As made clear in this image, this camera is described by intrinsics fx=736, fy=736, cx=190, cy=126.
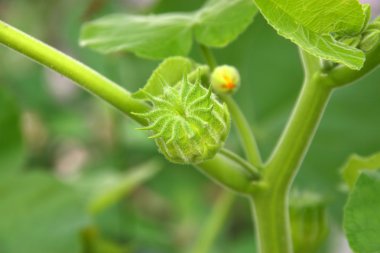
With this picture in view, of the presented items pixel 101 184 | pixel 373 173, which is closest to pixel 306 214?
pixel 373 173

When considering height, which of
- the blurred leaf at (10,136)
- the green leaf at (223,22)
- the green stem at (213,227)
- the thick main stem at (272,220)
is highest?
the blurred leaf at (10,136)

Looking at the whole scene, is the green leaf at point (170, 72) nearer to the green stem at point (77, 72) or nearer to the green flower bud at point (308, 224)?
the green stem at point (77, 72)

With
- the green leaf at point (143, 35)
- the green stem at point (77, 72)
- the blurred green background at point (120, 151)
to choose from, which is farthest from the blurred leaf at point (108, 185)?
the green stem at point (77, 72)

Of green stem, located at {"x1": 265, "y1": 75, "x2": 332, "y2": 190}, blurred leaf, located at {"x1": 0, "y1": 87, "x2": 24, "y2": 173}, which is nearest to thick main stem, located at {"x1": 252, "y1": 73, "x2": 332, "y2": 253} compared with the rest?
green stem, located at {"x1": 265, "y1": 75, "x2": 332, "y2": 190}

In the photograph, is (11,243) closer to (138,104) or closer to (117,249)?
(117,249)

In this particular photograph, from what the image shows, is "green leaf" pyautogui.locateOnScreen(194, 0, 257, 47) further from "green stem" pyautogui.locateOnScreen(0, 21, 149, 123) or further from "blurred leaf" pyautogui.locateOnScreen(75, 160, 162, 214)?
"blurred leaf" pyautogui.locateOnScreen(75, 160, 162, 214)

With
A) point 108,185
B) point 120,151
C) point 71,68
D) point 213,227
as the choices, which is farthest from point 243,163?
point 120,151

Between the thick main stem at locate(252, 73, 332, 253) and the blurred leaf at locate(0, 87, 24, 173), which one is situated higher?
the blurred leaf at locate(0, 87, 24, 173)

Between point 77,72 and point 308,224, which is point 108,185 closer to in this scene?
point 308,224
